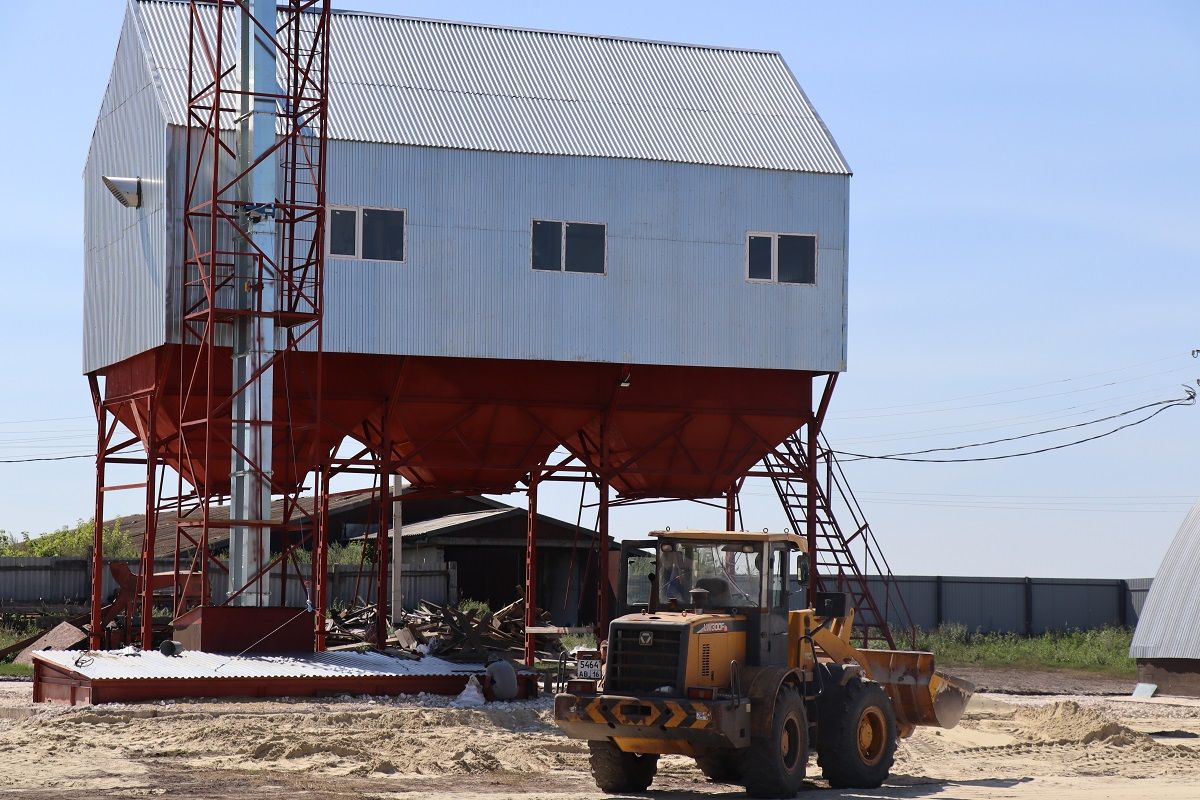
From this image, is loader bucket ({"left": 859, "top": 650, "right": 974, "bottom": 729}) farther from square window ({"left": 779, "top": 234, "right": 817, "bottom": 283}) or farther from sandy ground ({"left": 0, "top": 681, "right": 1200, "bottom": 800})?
square window ({"left": 779, "top": 234, "right": 817, "bottom": 283})

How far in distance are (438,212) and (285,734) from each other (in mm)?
13480

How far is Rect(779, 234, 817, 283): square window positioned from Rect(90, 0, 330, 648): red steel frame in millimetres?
9787

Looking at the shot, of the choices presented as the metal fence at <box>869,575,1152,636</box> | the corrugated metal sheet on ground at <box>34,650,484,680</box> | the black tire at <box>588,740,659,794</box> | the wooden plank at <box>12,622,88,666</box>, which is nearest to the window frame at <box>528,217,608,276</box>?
the corrugated metal sheet on ground at <box>34,650,484,680</box>

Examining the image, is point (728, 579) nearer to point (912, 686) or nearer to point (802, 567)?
point (802, 567)

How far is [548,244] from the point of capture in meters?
33.6

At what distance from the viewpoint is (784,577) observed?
18766 millimetres

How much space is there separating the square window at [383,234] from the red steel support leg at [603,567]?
6476mm

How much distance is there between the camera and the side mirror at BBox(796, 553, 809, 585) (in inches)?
740

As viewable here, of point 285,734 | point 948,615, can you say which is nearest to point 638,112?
point 285,734

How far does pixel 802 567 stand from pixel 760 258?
16.7 metres

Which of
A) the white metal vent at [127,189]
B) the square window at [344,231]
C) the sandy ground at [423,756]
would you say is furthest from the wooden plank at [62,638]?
the square window at [344,231]

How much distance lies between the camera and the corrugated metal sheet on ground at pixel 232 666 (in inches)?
1011

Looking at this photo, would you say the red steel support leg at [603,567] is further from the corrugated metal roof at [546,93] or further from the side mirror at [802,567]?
the side mirror at [802,567]

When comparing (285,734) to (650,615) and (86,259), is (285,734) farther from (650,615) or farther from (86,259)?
(86,259)
